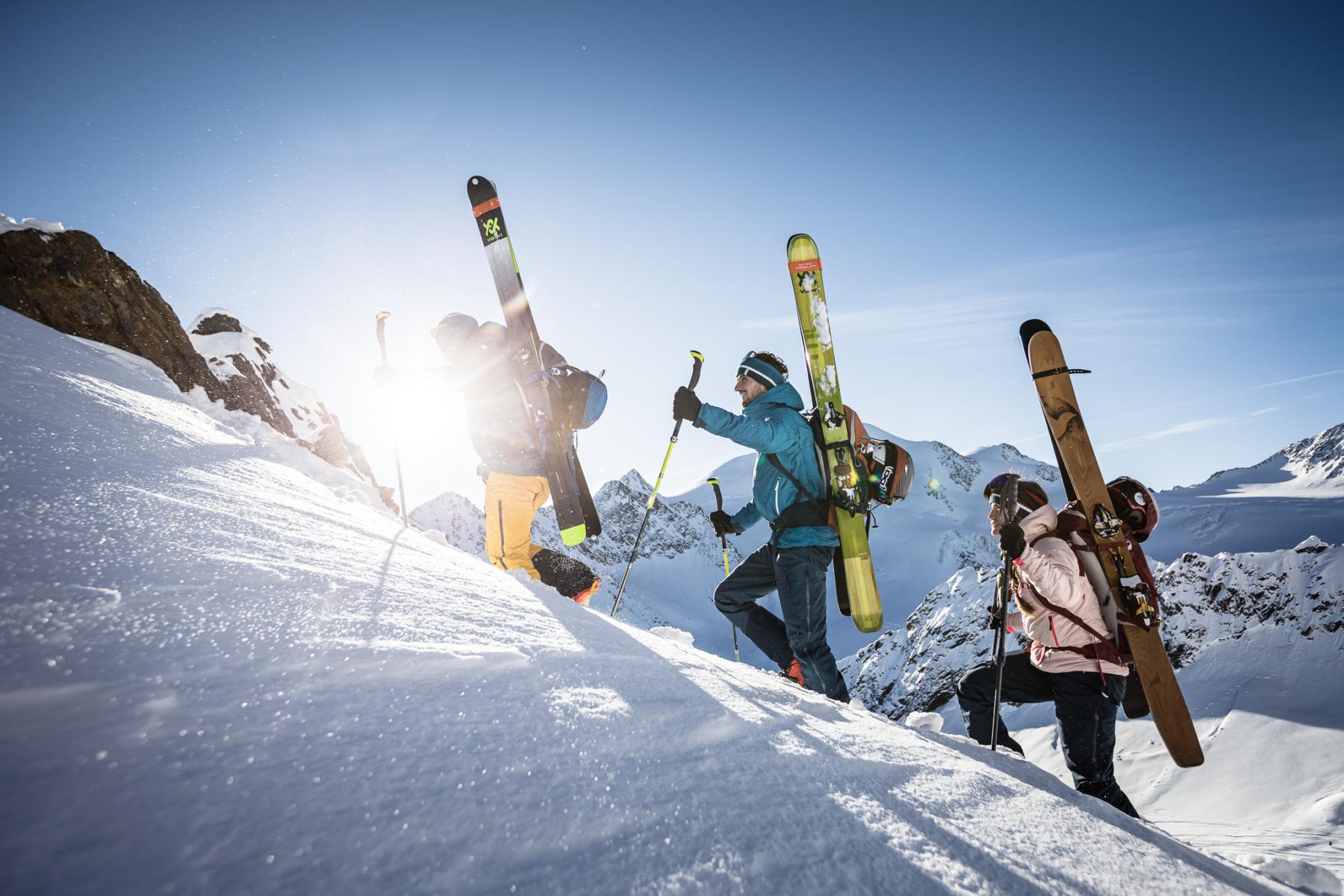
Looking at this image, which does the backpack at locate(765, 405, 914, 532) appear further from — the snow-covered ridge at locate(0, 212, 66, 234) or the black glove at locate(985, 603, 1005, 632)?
the snow-covered ridge at locate(0, 212, 66, 234)

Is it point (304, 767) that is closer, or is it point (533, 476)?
point (304, 767)

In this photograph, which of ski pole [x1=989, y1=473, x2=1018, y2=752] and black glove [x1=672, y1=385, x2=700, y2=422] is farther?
black glove [x1=672, y1=385, x2=700, y2=422]

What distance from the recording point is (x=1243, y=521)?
95.6 m

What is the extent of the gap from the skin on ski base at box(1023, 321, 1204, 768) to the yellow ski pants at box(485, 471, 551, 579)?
4313 millimetres

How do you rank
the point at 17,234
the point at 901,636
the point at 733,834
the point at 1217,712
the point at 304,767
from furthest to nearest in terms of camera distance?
the point at 901,636, the point at 1217,712, the point at 17,234, the point at 733,834, the point at 304,767

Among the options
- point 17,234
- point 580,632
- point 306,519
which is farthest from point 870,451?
point 17,234

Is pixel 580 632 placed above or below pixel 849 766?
above

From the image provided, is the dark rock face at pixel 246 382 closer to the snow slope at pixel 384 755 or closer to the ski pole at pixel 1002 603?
the snow slope at pixel 384 755

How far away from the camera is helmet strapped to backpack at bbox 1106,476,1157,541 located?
3.66 m

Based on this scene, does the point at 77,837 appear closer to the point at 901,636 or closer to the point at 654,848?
the point at 654,848

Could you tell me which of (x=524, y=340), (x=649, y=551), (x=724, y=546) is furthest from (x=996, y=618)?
(x=649, y=551)

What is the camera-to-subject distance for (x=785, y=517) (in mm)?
3838

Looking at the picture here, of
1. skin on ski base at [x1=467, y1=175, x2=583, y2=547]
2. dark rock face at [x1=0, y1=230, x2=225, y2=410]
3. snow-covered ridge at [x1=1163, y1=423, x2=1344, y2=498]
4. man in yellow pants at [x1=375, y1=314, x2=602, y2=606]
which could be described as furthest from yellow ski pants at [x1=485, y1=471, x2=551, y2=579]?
snow-covered ridge at [x1=1163, y1=423, x2=1344, y2=498]

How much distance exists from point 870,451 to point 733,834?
3.92 m
